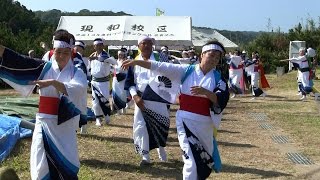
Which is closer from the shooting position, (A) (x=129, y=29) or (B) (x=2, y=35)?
(A) (x=129, y=29)

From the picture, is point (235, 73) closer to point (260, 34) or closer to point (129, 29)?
point (129, 29)

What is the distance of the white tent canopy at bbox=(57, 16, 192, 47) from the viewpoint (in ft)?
70.6

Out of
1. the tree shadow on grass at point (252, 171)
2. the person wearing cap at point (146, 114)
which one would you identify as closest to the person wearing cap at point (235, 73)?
the tree shadow on grass at point (252, 171)

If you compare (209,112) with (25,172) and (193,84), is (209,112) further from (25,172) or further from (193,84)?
(25,172)

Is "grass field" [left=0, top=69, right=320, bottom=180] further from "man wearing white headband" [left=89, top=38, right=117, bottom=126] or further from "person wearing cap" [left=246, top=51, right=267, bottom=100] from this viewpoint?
"person wearing cap" [left=246, top=51, right=267, bottom=100]

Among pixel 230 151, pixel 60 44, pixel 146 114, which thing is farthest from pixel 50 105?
pixel 230 151

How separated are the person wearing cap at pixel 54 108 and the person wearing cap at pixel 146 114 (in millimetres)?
2381

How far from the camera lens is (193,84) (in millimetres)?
5234

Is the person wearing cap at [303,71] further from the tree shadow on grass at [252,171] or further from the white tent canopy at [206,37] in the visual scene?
the tree shadow on grass at [252,171]

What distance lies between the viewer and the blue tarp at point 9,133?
738cm

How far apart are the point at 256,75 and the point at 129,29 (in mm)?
5965

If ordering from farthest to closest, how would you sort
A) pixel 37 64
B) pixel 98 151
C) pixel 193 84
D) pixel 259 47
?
pixel 259 47 → pixel 98 151 → pixel 193 84 → pixel 37 64

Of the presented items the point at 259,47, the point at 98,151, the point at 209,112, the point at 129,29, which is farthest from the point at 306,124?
the point at 259,47

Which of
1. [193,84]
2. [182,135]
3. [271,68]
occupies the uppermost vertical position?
[193,84]
